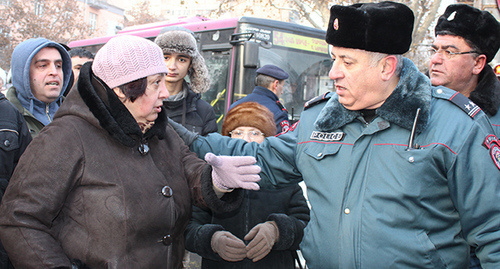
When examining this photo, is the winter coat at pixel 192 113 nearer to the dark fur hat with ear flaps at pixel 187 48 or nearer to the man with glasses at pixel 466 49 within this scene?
the dark fur hat with ear flaps at pixel 187 48

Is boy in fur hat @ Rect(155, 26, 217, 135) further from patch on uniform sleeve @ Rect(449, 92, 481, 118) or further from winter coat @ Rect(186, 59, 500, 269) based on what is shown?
patch on uniform sleeve @ Rect(449, 92, 481, 118)

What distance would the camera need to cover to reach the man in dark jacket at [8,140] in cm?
264

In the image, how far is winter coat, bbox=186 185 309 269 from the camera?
3.05 m

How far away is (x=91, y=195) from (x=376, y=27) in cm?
155

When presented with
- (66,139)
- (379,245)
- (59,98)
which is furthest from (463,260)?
(59,98)

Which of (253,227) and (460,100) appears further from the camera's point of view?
(253,227)

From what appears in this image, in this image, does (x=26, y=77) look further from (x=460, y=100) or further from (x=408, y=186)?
(x=460, y=100)

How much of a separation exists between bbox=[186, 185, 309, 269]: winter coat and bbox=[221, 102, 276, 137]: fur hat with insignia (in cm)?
51

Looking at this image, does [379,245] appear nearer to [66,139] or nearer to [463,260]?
[463,260]

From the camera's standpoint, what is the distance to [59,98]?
3.61 meters

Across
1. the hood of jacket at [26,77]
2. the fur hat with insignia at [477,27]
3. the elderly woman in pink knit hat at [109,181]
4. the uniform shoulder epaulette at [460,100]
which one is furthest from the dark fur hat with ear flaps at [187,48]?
the uniform shoulder epaulette at [460,100]

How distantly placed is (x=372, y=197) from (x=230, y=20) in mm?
6121

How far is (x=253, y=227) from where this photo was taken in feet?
10.3

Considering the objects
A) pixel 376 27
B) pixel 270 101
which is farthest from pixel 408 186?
pixel 270 101
